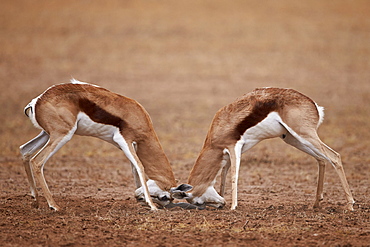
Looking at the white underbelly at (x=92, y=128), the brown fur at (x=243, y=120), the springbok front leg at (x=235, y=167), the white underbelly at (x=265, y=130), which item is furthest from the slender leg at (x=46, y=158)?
the white underbelly at (x=265, y=130)

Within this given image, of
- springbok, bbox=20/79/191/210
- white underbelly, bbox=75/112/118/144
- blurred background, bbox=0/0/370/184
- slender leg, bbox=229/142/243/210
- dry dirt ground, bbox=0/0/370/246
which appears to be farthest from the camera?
blurred background, bbox=0/0/370/184

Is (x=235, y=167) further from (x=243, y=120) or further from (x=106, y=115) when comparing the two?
(x=106, y=115)

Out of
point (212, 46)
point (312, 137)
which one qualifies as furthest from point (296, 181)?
point (212, 46)

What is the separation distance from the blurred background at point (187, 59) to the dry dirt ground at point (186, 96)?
0.27 feet

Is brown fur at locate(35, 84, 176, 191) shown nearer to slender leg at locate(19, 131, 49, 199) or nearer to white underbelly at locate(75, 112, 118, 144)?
white underbelly at locate(75, 112, 118, 144)

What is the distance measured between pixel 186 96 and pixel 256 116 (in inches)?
608

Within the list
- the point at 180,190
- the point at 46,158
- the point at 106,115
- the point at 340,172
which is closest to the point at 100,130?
the point at 106,115

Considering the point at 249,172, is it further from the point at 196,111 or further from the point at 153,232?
the point at 196,111

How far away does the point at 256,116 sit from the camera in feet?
27.4

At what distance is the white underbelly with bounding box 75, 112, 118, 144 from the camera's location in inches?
326

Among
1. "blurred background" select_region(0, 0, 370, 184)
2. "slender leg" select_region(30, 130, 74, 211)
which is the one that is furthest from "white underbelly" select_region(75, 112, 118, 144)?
"blurred background" select_region(0, 0, 370, 184)

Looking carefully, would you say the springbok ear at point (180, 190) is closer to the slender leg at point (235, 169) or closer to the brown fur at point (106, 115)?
the brown fur at point (106, 115)

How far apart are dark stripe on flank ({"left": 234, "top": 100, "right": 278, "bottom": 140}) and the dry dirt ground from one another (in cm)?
123

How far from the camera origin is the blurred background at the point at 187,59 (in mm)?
16734
